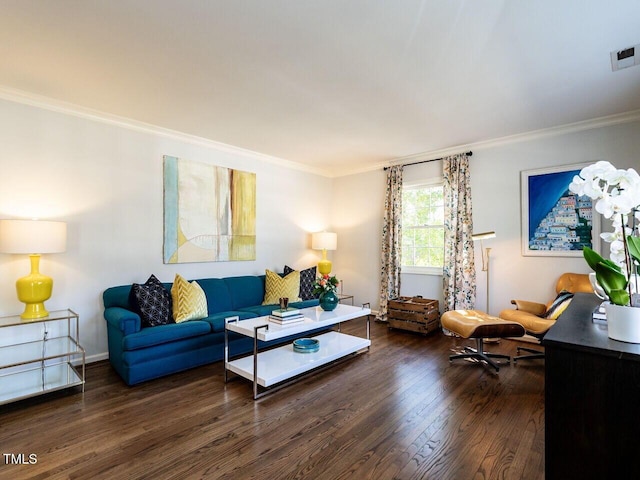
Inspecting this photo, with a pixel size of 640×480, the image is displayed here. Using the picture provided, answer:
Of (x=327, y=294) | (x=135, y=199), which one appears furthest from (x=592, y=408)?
(x=135, y=199)

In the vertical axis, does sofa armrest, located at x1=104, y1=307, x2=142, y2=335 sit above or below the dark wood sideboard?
below

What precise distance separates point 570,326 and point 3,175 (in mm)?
4318

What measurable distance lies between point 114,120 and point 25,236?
5.18ft

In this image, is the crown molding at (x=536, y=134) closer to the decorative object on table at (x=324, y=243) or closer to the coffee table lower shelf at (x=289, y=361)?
the decorative object on table at (x=324, y=243)

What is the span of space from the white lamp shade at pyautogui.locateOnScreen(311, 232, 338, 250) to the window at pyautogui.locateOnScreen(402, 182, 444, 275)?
1.19 m

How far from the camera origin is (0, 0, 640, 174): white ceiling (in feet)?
6.61

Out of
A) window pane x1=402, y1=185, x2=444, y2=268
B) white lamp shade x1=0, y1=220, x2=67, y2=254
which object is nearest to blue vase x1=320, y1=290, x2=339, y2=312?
window pane x1=402, y1=185, x2=444, y2=268

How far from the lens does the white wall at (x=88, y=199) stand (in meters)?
3.02

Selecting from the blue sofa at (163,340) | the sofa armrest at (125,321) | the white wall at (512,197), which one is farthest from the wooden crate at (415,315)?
the sofa armrest at (125,321)

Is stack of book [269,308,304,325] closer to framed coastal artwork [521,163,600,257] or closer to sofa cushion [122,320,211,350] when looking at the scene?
sofa cushion [122,320,211,350]

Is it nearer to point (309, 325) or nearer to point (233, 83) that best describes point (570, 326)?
point (309, 325)

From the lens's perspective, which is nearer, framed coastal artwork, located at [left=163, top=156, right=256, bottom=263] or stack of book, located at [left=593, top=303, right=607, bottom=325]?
stack of book, located at [left=593, top=303, right=607, bottom=325]

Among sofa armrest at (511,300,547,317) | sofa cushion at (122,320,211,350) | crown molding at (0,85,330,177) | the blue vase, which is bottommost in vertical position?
sofa cushion at (122,320,211,350)

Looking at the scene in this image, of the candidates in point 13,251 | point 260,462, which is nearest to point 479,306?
point 260,462
